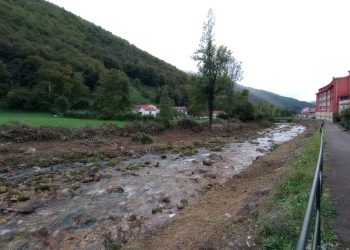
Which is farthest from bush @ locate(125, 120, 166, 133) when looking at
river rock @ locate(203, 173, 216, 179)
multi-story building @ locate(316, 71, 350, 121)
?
multi-story building @ locate(316, 71, 350, 121)

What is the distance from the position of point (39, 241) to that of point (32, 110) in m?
74.0

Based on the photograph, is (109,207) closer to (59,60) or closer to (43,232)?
(43,232)

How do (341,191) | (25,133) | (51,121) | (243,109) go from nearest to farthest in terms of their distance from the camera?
(341,191) < (25,133) < (51,121) < (243,109)

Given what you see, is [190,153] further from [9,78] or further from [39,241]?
[9,78]

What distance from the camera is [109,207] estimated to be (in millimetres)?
12484

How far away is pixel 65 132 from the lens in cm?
3300

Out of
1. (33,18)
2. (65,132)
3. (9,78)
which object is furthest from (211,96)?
(33,18)

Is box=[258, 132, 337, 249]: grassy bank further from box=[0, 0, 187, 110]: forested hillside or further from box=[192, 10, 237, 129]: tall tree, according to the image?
box=[0, 0, 187, 110]: forested hillside

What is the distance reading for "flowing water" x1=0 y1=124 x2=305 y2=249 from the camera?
32.0 ft

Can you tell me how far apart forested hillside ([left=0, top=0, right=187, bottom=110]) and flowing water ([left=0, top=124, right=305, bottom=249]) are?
6593cm

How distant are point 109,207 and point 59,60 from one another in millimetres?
108235

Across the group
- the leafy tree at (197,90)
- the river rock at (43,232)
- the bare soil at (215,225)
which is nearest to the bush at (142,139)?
the bare soil at (215,225)

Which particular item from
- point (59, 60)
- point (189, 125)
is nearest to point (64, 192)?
point (189, 125)

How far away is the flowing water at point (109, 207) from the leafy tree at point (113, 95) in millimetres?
48992
